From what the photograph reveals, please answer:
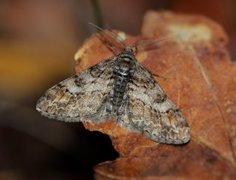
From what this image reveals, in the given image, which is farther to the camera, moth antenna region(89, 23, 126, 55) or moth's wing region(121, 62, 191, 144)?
moth antenna region(89, 23, 126, 55)

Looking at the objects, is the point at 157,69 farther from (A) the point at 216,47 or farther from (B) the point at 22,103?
(B) the point at 22,103

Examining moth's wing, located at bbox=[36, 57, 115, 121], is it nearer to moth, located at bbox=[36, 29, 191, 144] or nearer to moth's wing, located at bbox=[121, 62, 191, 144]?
moth, located at bbox=[36, 29, 191, 144]

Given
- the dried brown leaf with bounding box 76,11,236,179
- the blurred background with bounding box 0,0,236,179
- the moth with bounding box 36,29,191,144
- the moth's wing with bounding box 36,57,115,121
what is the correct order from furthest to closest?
the blurred background with bounding box 0,0,236,179, the moth's wing with bounding box 36,57,115,121, the moth with bounding box 36,29,191,144, the dried brown leaf with bounding box 76,11,236,179

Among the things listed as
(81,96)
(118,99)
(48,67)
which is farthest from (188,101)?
(48,67)

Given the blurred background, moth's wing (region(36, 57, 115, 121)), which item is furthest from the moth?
the blurred background

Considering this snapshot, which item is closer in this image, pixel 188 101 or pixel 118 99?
pixel 188 101

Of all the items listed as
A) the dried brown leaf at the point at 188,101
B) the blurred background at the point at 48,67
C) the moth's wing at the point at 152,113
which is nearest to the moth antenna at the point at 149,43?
the dried brown leaf at the point at 188,101

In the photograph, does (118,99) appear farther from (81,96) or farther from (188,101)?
(188,101)

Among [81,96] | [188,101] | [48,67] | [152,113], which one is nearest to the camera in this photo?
[188,101]
